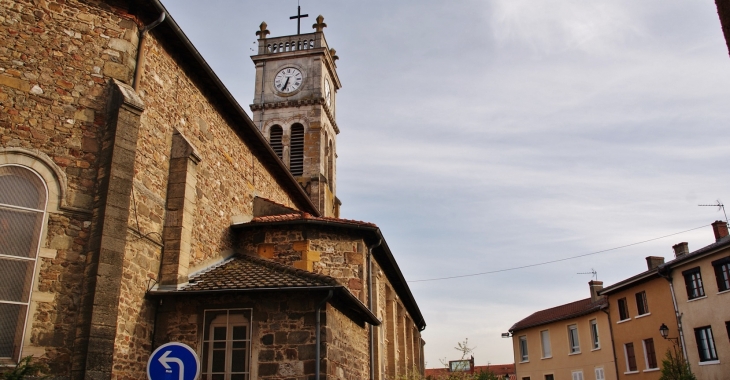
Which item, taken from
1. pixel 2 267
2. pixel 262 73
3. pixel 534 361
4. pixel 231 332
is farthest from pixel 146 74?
pixel 534 361

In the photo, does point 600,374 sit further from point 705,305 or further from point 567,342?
point 705,305

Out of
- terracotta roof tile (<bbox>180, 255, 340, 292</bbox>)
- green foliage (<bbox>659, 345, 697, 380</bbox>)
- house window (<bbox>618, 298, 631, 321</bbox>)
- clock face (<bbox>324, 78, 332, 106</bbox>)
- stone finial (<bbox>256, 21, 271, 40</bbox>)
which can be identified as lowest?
green foliage (<bbox>659, 345, 697, 380</bbox>)

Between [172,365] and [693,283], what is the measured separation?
2296 centimetres

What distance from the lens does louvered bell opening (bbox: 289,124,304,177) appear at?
1190 inches

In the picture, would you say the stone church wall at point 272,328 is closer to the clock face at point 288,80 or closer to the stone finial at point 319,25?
the clock face at point 288,80

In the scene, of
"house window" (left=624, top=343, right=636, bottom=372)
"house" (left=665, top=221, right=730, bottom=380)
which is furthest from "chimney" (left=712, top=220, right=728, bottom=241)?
"house window" (left=624, top=343, right=636, bottom=372)

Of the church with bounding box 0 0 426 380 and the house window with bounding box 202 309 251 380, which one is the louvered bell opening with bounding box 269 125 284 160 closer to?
the church with bounding box 0 0 426 380

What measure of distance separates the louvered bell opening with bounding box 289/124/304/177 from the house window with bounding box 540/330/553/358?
57.4ft

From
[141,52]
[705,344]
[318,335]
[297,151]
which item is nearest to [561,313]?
[705,344]

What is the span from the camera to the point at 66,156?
945 cm

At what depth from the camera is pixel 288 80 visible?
32344 millimetres

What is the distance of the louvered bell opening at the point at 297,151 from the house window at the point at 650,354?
688 inches

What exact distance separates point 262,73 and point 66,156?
23986 millimetres

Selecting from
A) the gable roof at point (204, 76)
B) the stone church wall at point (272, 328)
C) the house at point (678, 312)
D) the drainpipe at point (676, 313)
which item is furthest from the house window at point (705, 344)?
the stone church wall at point (272, 328)
